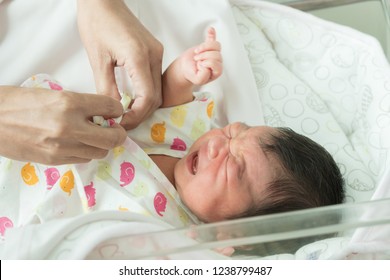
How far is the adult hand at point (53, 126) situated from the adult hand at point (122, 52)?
6.4 inches

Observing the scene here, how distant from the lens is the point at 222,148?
1.13 metres


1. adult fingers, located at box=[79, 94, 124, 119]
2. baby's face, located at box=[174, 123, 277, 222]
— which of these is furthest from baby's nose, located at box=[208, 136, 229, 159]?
adult fingers, located at box=[79, 94, 124, 119]

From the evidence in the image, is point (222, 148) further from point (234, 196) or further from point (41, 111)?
point (41, 111)

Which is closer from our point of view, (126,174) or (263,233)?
(263,233)

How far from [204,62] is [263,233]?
466 mm

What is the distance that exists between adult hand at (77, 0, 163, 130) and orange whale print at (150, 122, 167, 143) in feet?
0.13

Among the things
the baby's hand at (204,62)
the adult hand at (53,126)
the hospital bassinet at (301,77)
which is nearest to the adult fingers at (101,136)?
the adult hand at (53,126)

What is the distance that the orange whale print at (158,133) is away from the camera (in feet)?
4.02


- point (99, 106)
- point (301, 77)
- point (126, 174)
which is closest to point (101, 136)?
point (99, 106)

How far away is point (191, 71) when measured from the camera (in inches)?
46.1

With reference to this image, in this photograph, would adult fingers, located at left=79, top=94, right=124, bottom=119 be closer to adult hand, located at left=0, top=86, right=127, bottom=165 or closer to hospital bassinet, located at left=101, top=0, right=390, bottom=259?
A: adult hand, located at left=0, top=86, right=127, bottom=165

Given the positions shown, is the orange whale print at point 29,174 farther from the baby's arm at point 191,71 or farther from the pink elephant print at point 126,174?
the baby's arm at point 191,71

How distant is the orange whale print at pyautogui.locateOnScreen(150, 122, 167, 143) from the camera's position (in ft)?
4.02

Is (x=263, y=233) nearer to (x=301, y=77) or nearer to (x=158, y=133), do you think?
(x=158, y=133)
